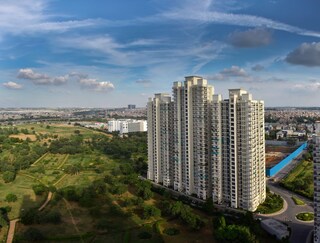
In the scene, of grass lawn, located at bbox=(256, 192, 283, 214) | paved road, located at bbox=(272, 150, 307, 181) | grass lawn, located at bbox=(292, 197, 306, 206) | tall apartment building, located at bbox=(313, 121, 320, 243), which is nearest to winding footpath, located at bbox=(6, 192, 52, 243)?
grass lawn, located at bbox=(256, 192, 283, 214)

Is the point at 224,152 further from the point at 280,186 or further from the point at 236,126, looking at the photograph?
the point at 280,186

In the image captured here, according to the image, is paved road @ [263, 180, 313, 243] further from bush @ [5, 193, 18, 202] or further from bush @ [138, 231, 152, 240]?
bush @ [5, 193, 18, 202]

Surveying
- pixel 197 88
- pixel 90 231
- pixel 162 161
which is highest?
pixel 197 88

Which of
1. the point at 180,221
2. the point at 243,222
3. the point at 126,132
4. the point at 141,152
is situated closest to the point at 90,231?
the point at 180,221

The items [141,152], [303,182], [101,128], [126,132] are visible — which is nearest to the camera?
[303,182]

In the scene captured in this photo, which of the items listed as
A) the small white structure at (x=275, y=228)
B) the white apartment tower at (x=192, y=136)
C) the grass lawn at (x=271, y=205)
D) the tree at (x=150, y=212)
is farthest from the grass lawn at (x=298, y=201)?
the tree at (x=150, y=212)

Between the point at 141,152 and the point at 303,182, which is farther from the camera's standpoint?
the point at 141,152

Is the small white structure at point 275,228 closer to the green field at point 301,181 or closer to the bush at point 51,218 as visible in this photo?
the green field at point 301,181

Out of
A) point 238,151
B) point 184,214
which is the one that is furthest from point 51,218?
point 238,151
